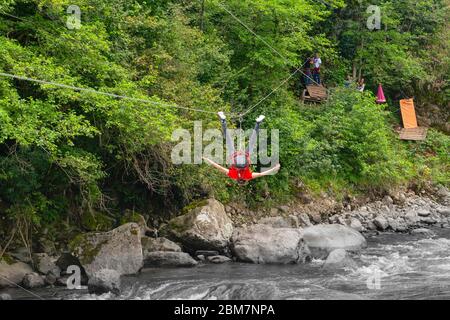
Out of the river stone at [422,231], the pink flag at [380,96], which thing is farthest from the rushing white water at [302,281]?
the pink flag at [380,96]

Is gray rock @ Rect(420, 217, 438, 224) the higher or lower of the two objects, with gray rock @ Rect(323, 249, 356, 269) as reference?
higher

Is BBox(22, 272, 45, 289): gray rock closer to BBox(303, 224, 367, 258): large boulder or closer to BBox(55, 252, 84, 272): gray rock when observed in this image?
BBox(55, 252, 84, 272): gray rock

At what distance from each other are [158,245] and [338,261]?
15.3 feet

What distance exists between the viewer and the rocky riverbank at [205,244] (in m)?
14.4

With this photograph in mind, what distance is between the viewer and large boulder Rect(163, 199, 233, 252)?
16500 mm

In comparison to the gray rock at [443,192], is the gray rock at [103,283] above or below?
below

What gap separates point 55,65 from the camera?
47.6ft

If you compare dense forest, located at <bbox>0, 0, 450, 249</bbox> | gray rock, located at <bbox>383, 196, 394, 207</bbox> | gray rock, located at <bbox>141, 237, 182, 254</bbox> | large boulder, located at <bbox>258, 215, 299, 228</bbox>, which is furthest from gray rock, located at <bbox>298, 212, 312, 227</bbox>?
gray rock, located at <bbox>141, 237, 182, 254</bbox>

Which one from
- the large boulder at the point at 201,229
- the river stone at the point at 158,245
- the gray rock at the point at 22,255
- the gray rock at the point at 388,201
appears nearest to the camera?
the gray rock at the point at 22,255

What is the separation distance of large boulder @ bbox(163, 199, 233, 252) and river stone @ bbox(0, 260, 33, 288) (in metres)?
3.99

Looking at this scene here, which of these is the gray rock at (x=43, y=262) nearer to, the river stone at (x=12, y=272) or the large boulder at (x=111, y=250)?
the river stone at (x=12, y=272)

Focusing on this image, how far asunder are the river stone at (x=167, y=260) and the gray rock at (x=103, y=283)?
7.01 feet
